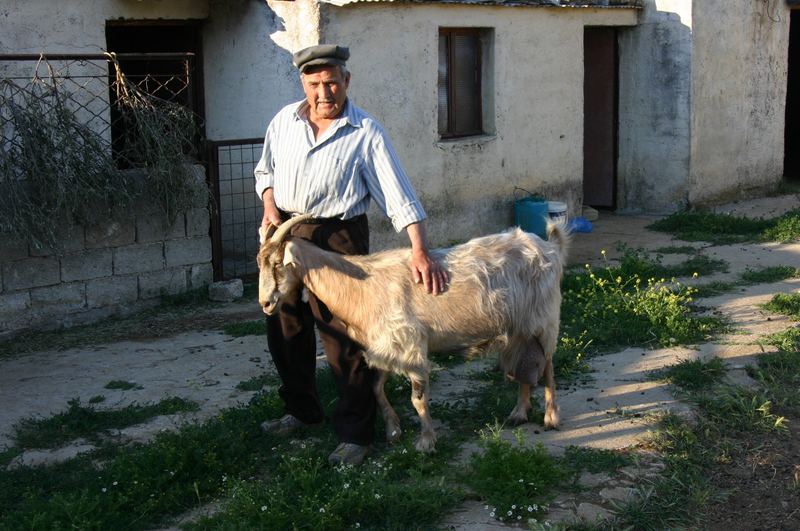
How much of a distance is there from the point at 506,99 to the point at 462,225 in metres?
1.65

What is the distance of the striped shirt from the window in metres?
6.28

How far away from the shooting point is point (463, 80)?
1155 cm

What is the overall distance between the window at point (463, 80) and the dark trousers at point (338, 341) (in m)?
6.23

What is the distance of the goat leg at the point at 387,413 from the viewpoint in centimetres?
539

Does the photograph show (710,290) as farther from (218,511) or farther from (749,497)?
(218,511)

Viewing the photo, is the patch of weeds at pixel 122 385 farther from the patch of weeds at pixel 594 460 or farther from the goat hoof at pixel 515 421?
the patch of weeds at pixel 594 460

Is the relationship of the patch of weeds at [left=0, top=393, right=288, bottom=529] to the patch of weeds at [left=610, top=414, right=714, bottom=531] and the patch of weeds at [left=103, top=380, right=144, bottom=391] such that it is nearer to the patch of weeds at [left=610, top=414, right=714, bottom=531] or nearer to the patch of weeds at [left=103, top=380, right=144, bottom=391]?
the patch of weeds at [left=103, top=380, right=144, bottom=391]

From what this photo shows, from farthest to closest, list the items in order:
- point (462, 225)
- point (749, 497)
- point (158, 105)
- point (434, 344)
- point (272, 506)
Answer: point (462, 225) → point (158, 105) → point (434, 344) → point (749, 497) → point (272, 506)

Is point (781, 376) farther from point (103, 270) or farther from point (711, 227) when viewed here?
point (711, 227)

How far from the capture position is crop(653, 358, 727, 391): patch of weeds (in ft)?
20.4

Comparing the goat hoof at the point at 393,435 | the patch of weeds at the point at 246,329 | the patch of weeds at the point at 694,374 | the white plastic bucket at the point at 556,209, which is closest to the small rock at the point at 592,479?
the goat hoof at the point at 393,435

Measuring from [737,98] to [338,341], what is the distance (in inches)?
426

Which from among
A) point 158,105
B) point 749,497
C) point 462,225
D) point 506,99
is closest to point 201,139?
point 158,105

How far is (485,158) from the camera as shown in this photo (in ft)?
37.5
